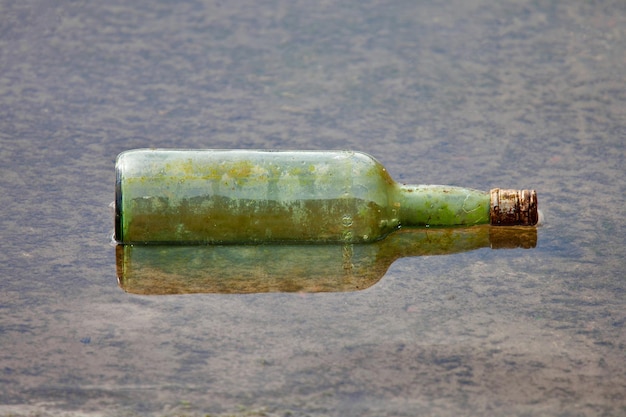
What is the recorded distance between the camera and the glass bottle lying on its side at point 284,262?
2.18 metres

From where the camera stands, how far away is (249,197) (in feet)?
7.49

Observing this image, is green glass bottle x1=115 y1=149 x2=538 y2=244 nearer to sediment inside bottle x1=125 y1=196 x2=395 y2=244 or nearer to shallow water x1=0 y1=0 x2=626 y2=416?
sediment inside bottle x1=125 y1=196 x2=395 y2=244

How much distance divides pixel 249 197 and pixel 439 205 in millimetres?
448

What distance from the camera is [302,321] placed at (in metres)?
2.03

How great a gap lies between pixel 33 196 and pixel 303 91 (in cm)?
99

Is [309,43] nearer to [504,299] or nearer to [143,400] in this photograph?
[504,299]

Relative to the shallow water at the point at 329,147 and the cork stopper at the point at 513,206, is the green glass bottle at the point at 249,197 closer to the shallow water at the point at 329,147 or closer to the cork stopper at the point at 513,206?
the shallow water at the point at 329,147

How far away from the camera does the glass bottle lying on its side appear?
7.14 feet

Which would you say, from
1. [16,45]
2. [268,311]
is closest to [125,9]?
[16,45]

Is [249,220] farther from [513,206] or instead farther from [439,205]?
[513,206]

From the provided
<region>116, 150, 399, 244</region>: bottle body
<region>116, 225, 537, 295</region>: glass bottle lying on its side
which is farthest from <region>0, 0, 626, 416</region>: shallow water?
<region>116, 150, 399, 244</region>: bottle body

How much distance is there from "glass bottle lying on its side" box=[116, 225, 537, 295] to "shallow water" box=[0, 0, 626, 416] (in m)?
0.04

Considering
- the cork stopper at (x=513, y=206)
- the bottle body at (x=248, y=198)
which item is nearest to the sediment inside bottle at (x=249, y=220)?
the bottle body at (x=248, y=198)

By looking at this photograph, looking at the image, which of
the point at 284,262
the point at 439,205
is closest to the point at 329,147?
the point at 439,205
